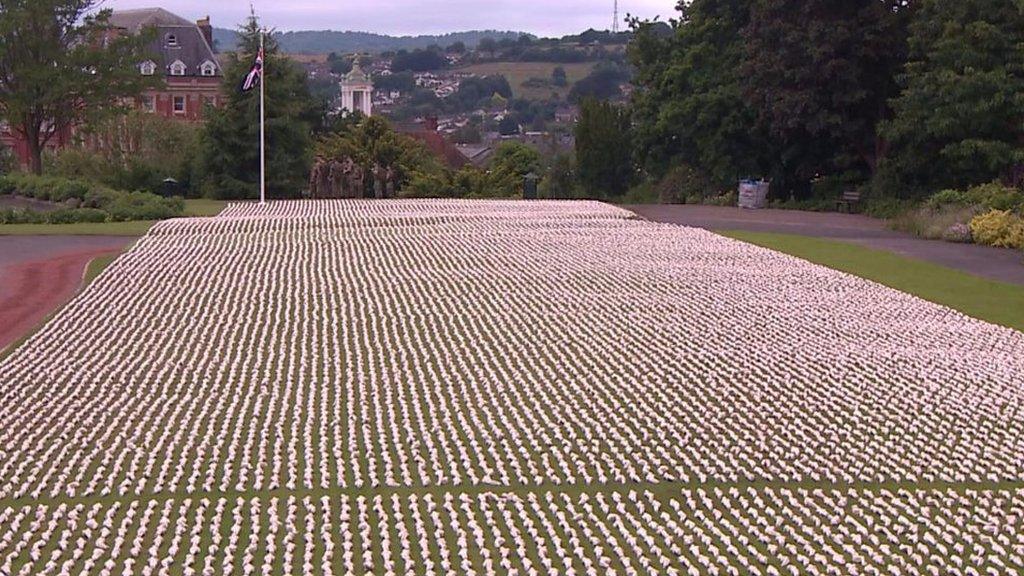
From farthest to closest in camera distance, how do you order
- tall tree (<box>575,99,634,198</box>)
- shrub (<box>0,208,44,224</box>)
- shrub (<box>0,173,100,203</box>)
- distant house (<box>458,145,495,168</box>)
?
distant house (<box>458,145,495,168</box>)
tall tree (<box>575,99,634,198</box>)
shrub (<box>0,173,100,203</box>)
shrub (<box>0,208,44,224</box>)

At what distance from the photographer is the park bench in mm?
34531

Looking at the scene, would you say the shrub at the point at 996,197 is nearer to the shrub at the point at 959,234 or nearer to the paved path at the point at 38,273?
the shrub at the point at 959,234

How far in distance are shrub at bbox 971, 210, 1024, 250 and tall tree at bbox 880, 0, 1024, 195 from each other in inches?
189

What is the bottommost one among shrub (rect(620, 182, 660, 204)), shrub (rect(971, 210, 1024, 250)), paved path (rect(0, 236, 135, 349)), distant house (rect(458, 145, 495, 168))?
distant house (rect(458, 145, 495, 168))

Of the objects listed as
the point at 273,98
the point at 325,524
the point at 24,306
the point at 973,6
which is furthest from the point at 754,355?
the point at 273,98

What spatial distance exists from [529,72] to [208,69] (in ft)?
199

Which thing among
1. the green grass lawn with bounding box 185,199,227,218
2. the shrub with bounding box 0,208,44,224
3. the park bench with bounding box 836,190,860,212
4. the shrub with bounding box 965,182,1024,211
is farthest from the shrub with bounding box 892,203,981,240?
the shrub with bounding box 0,208,44,224

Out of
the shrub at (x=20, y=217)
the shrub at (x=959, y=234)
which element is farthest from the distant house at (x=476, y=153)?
the shrub at (x=959, y=234)

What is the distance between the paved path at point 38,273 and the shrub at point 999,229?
15009 mm

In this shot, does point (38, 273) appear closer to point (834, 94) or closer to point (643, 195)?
point (834, 94)

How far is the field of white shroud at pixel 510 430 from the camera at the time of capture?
748cm

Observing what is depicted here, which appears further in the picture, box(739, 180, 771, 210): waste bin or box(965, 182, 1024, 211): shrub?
box(739, 180, 771, 210): waste bin

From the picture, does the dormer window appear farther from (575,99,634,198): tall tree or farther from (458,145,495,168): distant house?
(575,99,634,198): tall tree

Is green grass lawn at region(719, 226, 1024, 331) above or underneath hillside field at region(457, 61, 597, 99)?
underneath
